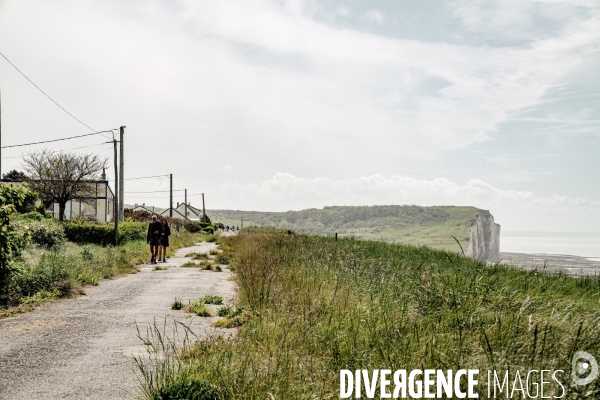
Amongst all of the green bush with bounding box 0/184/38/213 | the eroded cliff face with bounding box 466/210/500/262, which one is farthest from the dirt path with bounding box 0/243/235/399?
the eroded cliff face with bounding box 466/210/500/262

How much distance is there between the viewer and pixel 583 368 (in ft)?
10.9

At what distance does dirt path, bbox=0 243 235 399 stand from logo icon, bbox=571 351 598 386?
3.41m

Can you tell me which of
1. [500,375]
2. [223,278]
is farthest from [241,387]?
[223,278]

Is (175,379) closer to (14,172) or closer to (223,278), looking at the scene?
(223,278)

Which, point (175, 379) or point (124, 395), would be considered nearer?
point (175, 379)

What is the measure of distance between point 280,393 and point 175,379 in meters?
0.99

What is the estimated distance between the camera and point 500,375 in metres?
3.21

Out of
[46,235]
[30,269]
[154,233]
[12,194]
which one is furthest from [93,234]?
[12,194]

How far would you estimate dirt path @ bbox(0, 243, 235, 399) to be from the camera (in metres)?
4.59

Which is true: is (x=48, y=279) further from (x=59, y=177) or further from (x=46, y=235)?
(x=59, y=177)

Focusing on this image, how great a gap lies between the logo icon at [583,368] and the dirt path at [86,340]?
3.41m

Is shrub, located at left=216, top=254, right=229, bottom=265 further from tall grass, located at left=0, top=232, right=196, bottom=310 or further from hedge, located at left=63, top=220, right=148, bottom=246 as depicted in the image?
hedge, located at left=63, top=220, right=148, bottom=246

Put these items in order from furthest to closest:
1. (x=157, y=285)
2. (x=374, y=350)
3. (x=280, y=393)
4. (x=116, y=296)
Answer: (x=157, y=285)
(x=116, y=296)
(x=374, y=350)
(x=280, y=393)

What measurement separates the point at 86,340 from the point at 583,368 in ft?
19.1
